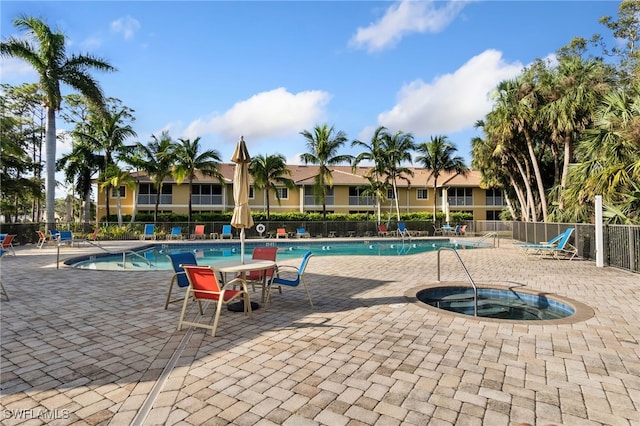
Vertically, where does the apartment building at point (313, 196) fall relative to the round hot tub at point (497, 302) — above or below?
above

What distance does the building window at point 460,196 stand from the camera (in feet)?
125

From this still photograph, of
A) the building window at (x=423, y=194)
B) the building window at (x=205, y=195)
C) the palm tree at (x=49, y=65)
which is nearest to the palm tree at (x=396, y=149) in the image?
the building window at (x=423, y=194)

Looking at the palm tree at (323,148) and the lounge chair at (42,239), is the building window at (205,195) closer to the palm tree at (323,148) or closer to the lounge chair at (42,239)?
the palm tree at (323,148)

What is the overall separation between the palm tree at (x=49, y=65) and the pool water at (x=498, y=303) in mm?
20780

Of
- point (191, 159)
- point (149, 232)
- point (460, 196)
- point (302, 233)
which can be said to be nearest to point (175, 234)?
point (149, 232)

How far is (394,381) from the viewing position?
10.5ft

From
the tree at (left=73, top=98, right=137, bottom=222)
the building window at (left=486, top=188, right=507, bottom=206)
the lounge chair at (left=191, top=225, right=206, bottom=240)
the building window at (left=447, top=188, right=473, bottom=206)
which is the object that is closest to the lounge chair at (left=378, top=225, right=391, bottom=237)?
the lounge chair at (left=191, top=225, right=206, bottom=240)

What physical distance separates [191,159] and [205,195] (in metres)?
7.40

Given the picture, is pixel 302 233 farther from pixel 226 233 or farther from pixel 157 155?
pixel 157 155

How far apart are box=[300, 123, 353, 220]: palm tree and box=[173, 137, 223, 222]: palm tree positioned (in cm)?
697

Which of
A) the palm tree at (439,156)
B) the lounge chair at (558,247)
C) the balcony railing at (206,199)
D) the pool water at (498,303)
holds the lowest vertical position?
the pool water at (498,303)

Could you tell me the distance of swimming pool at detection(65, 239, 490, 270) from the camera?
14.4 m

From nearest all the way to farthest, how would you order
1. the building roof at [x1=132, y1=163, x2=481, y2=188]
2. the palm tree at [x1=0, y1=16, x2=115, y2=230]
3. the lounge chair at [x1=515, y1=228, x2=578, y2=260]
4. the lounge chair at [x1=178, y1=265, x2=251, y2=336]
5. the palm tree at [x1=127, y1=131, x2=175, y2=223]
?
the lounge chair at [x1=178, y1=265, x2=251, y2=336] < the lounge chair at [x1=515, y1=228, x2=578, y2=260] < the palm tree at [x1=0, y1=16, x2=115, y2=230] < the palm tree at [x1=127, y1=131, x2=175, y2=223] < the building roof at [x1=132, y1=163, x2=481, y2=188]

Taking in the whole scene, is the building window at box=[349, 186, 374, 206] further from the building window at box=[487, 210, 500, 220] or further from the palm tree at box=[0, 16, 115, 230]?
the palm tree at box=[0, 16, 115, 230]
